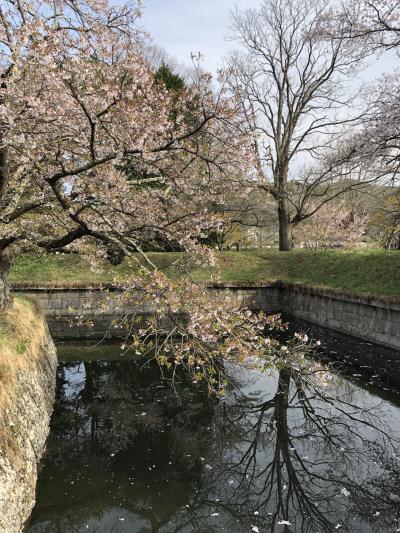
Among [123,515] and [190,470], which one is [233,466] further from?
[123,515]

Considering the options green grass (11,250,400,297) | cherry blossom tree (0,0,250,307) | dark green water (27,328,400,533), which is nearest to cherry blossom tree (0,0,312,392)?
cherry blossom tree (0,0,250,307)

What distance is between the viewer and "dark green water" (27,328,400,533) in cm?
482

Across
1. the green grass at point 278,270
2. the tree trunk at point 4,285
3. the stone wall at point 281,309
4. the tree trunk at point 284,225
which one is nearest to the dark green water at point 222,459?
the tree trunk at point 4,285

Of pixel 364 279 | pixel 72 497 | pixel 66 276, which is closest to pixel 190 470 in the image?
pixel 72 497

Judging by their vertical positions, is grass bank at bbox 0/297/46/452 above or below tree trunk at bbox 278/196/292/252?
below

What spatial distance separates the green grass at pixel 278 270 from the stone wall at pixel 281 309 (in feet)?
1.21

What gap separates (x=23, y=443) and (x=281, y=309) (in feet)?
45.5

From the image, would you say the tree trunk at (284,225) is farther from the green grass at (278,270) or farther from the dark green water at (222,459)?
the dark green water at (222,459)

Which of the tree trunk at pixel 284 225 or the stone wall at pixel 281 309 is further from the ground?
the tree trunk at pixel 284 225

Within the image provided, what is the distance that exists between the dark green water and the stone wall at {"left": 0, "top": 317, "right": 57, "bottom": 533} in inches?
10.3

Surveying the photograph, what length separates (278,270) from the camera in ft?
62.5

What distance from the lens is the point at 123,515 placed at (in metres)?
4.88

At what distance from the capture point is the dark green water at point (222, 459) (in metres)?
4.82

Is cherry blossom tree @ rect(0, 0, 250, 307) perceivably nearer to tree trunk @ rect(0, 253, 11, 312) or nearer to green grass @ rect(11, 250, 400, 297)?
tree trunk @ rect(0, 253, 11, 312)
